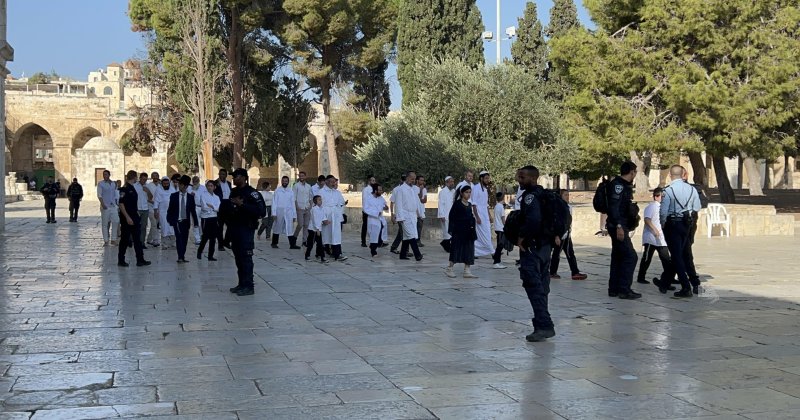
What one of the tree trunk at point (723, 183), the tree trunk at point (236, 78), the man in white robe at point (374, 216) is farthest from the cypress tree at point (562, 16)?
the man in white robe at point (374, 216)

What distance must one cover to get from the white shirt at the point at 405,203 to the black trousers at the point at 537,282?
23.0 feet

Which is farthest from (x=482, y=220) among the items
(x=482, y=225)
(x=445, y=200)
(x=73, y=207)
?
(x=73, y=207)

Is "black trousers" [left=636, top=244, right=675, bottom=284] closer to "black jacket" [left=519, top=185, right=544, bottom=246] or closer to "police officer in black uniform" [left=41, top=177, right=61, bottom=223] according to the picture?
"black jacket" [left=519, top=185, right=544, bottom=246]

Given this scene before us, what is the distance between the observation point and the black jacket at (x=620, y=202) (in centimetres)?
924

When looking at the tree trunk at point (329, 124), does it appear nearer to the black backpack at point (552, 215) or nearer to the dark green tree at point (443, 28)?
the dark green tree at point (443, 28)

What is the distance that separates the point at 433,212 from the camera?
21.2 metres

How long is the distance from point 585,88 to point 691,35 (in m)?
3.13

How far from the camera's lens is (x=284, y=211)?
17281 millimetres

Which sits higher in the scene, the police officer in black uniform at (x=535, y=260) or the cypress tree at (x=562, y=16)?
the cypress tree at (x=562, y=16)

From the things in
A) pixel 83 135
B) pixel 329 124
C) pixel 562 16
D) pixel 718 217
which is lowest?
pixel 718 217

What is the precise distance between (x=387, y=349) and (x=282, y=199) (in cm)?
1093

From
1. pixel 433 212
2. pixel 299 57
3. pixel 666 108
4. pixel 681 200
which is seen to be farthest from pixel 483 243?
pixel 299 57

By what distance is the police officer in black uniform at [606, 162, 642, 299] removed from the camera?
924 centimetres

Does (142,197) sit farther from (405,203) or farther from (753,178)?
(753,178)
